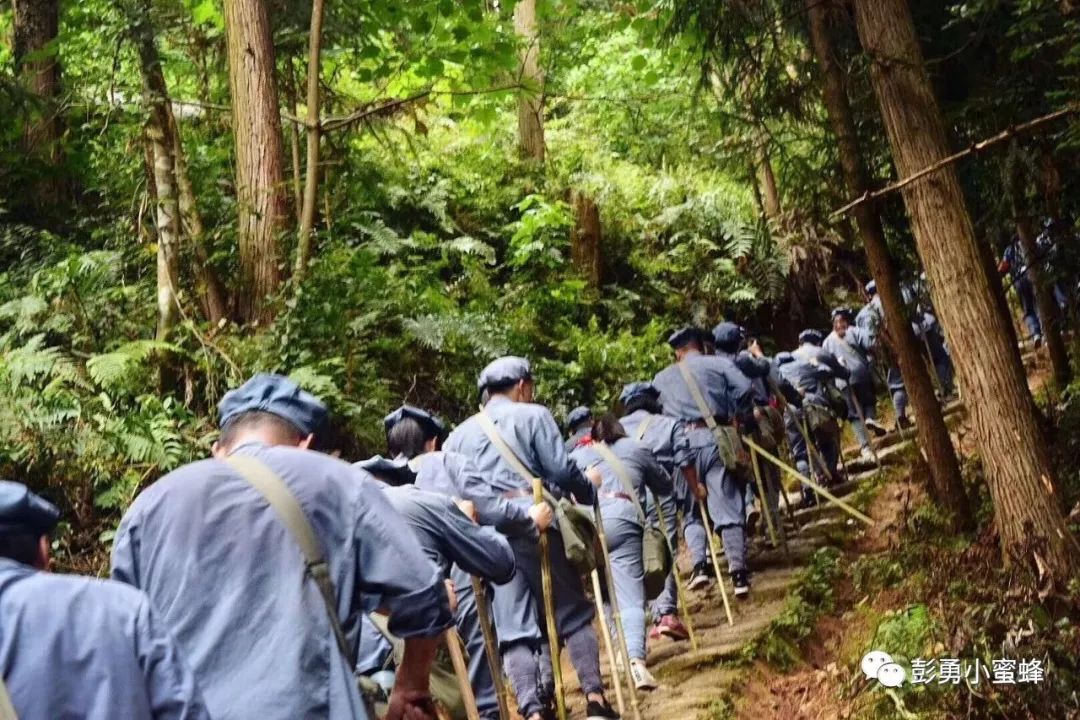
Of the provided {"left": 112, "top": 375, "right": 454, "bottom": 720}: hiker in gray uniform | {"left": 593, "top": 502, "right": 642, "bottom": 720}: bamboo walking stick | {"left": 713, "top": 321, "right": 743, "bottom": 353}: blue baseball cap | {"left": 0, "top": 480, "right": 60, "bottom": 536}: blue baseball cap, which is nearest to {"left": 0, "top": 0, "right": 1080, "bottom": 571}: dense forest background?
{"left": 713, "top": 321, "right": 743, "bottom": 353}: blue baseball cap

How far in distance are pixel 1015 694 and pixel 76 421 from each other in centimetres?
661

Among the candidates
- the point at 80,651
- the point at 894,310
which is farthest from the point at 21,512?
the point at 894,310

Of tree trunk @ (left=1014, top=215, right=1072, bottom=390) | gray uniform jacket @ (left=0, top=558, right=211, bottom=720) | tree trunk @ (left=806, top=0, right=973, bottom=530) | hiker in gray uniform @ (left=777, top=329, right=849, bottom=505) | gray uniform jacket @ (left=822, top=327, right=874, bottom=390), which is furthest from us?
gray uniform jacket @ (left=822, top=327, right=874, bottom=390)

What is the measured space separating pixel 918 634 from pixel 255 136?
24.3 feet

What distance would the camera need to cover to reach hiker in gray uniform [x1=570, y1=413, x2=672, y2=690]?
7.08 meters

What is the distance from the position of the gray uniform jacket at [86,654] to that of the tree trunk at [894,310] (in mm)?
7649

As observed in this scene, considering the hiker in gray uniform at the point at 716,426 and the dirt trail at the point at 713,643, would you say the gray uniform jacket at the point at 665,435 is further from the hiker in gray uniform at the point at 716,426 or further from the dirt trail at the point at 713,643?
the dirt trail at the point at 713,643

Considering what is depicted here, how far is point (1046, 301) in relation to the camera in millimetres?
11172

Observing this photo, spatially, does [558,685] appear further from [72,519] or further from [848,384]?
[848,384]

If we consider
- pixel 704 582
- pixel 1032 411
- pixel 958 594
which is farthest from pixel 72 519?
pixel 1032 411

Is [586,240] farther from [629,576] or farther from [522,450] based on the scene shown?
[522,450]

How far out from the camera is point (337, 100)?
11609 millimetres

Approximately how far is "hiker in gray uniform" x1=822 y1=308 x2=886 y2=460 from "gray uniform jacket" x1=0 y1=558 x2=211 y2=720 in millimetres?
12268

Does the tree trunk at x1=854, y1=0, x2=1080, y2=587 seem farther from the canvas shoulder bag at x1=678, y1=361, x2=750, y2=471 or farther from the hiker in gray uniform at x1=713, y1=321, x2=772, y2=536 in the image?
the hiker in gray uniform at x1=713, y1=321, x2=772, y2=536
